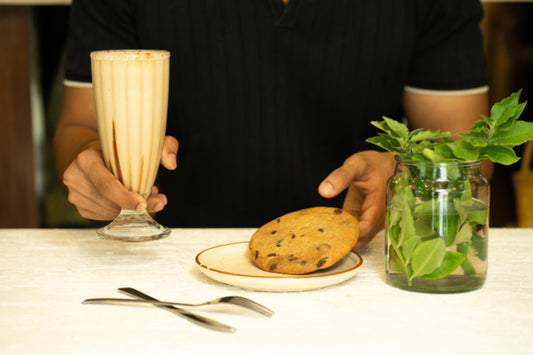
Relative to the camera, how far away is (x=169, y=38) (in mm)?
1430

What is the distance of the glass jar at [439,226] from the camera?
769 millimetres

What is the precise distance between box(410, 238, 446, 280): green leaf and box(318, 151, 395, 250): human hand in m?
0.18

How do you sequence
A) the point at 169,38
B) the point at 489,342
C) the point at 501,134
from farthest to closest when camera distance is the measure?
the point at 169,38, the point at 501,134, the point at 489,342

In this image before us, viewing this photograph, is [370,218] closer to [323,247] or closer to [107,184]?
[323,247]

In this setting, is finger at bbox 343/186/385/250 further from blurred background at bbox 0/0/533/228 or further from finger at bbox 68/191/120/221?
blurred background at bbox 0/0/533/228

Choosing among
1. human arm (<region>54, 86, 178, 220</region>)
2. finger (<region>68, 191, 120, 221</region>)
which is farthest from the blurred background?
finger (<region>68, 191, 120, 221</region>)

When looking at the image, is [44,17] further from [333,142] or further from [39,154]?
[333,142]

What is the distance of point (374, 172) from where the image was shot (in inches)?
40.2

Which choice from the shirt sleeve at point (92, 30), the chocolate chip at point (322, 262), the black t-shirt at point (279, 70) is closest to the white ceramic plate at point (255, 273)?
the chocolate chip at point (322, 262)

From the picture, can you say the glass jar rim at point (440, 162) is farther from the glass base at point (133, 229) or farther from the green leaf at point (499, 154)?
the glass base at point (133, 229)

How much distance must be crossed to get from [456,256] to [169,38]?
0.88m

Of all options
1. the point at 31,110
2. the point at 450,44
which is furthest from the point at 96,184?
the point at 31,110

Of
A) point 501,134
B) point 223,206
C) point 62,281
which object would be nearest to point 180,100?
point 223,206

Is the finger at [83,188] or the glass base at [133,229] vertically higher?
the finger at [83,188]
